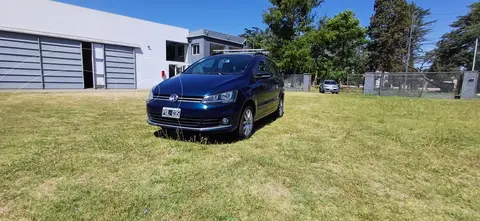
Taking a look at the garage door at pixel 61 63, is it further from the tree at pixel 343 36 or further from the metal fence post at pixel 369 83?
the tree at pixel 343 36

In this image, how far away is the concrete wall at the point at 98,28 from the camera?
13.9m

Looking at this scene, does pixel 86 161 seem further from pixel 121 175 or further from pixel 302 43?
pixel 302 43

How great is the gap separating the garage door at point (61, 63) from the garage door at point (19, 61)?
38 cm

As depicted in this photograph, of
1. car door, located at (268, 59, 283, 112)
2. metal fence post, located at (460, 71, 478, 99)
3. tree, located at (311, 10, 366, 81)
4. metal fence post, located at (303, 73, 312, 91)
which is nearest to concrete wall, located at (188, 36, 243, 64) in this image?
metal fence post, located at (303, 73, 312, 91)

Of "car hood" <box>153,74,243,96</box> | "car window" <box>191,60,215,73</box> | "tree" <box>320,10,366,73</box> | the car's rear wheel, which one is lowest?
the car's rear wheel

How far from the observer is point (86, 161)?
2.87 metres

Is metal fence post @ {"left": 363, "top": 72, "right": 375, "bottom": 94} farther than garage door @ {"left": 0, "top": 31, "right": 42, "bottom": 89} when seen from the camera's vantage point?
Yes

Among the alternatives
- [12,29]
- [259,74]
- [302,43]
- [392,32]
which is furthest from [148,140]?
[392,32]

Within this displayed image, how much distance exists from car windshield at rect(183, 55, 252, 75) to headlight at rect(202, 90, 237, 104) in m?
0.78

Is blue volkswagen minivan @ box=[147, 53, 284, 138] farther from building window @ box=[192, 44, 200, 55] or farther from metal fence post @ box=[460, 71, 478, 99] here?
building window @ box=[192, 44, 200, 55]

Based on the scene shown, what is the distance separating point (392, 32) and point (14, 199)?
4068 cm

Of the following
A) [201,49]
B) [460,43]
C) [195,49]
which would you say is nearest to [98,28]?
[201,49]

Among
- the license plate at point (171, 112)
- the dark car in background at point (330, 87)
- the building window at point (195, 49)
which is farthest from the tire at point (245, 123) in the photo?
the building window at point (195, 49)

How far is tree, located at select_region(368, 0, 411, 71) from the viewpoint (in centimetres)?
3300
